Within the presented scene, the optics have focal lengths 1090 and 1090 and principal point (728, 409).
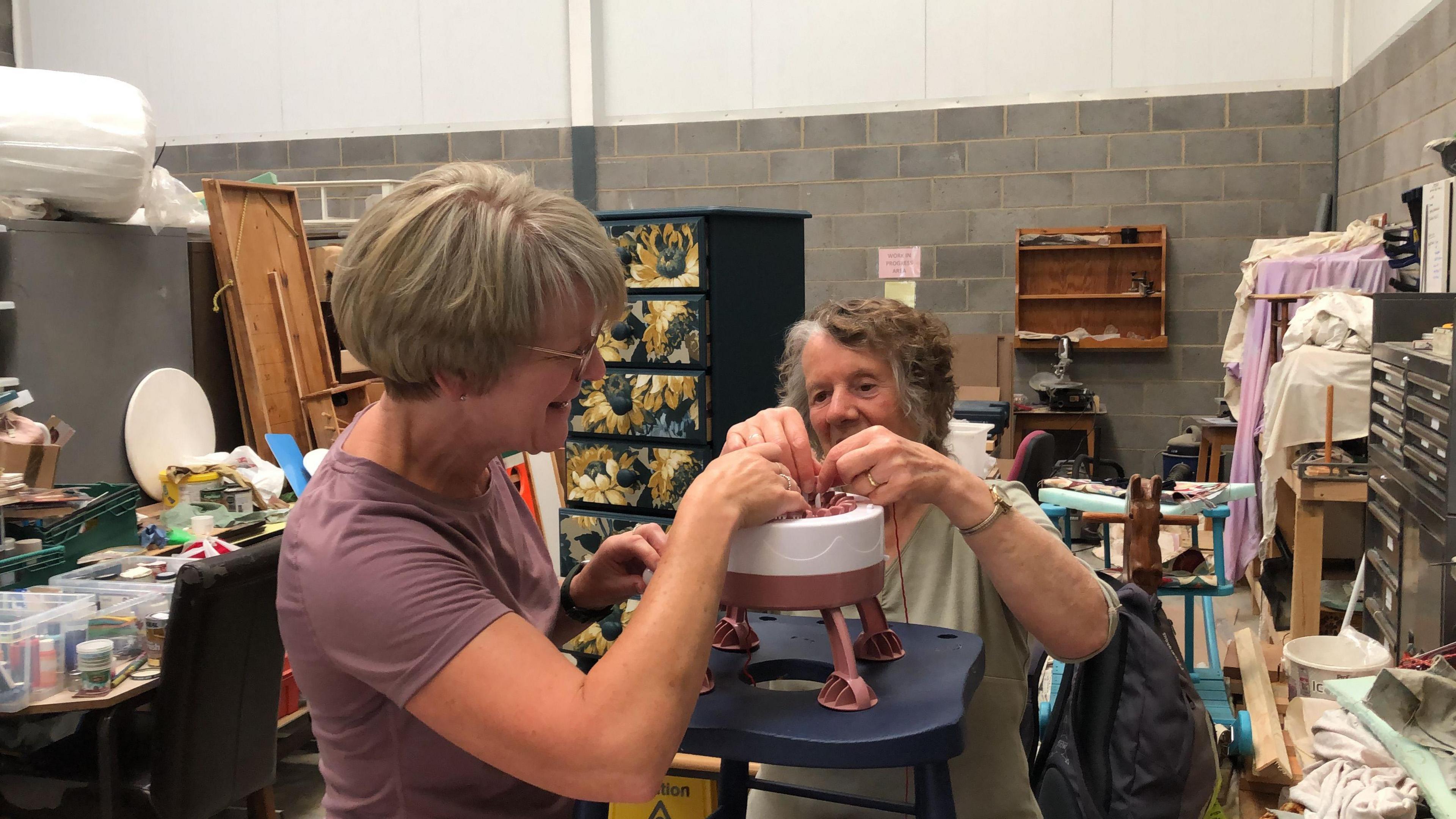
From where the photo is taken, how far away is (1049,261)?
21.9ft

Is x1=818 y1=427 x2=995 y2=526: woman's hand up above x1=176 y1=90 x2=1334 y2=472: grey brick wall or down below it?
below

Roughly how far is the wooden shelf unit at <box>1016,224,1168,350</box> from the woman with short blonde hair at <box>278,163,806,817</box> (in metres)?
5.95

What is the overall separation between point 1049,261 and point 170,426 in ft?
16.4

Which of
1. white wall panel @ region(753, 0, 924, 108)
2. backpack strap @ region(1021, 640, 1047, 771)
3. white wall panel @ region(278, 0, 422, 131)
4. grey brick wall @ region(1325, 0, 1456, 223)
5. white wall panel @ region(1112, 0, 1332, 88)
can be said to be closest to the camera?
backpack strap @ region(1021, 640, 1047, 771)

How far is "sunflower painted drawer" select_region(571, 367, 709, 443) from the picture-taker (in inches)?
118

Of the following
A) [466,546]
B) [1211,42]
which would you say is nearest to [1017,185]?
[1211,42]

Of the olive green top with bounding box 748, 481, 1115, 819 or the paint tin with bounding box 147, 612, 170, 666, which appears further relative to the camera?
the paint tin with bounding box 147, 612, 170, 666

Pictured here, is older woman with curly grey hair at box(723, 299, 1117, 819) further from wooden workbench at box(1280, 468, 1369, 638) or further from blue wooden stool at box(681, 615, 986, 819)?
wooden workbench at box(1280, 468, 1369, 638)

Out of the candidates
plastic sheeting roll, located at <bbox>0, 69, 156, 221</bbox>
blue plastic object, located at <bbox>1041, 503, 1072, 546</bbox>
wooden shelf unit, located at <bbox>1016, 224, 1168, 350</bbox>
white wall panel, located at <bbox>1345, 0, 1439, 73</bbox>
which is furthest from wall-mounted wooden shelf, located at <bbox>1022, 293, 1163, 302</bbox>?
plastic sheeting roll, located at <bbox>0, 69, 156, 221</bbox>

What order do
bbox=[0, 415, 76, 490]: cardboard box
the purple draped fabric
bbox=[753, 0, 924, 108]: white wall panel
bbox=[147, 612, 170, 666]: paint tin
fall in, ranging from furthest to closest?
1. bbox=[753, 0, 924, 108]: white wall panel
2. the purple draped fabric
3. bbox=[0, 415, 76, 490]: cardboard box
4. bbox=[147, 612, 170, 666]: paint tin

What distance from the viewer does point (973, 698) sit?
1.34 metres

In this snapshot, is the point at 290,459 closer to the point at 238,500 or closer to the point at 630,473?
the point at 238,500

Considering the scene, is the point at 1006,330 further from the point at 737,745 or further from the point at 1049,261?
the point at 737,745

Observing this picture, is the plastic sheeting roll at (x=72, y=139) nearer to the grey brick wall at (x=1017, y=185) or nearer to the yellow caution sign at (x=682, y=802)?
the yellow caution sign at (x=682, y=802)
